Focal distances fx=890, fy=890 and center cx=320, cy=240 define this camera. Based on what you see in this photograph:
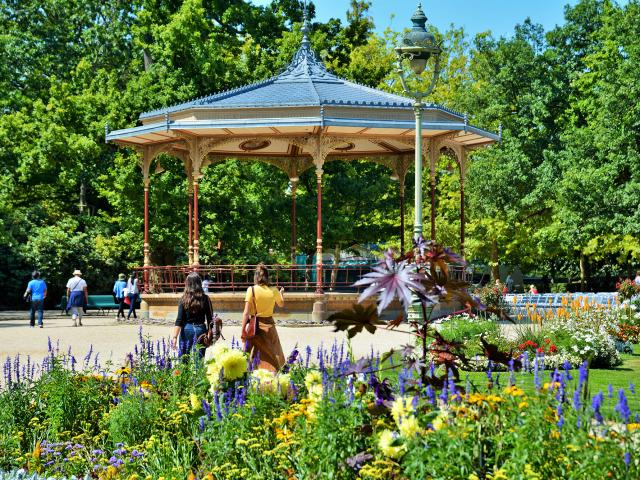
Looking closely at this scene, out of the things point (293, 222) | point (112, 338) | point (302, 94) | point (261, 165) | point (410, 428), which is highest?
point (302, 94)

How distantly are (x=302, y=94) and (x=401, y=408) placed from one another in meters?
19.1

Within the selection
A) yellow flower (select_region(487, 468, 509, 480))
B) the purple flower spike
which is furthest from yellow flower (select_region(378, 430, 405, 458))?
the purple flower spike

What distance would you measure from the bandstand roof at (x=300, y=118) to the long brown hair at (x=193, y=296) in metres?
11.7

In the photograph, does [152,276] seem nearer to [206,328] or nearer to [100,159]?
[100,159]

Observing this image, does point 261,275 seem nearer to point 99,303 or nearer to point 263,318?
point 263,318

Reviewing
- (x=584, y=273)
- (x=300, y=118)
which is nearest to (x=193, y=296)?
(x=300, y=118)

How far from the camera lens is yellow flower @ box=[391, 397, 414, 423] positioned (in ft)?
16.1

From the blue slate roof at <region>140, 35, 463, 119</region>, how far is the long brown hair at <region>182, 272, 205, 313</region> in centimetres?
1212

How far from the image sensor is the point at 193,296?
10508 mm

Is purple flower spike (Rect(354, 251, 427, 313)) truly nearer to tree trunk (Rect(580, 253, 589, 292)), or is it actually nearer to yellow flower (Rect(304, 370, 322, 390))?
yellow flower (Rect(304, 370, 322, 390))

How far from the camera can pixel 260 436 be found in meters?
5.92

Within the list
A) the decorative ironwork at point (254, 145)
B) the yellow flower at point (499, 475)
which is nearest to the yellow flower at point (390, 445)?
the yellow flower at point (499, 475)

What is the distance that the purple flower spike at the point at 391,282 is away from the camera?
466cm

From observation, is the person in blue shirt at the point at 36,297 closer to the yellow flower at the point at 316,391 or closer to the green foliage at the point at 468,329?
the green foliage at the point at 468,329
